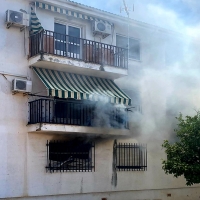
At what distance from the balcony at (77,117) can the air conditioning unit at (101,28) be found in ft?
8.68

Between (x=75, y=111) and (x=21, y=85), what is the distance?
2.29 m

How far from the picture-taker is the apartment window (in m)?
13.8

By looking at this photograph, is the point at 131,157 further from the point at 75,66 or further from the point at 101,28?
the point at 101,28

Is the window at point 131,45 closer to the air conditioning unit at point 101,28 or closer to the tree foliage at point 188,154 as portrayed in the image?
the air conditioning unit at point 101,28

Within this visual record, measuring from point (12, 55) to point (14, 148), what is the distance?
293cm

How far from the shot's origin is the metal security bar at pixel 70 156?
13.1 metres

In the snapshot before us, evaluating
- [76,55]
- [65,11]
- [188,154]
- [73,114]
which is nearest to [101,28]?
[76,55]

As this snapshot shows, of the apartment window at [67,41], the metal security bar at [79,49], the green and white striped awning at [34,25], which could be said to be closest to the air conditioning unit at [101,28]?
the metal security bar at [79,49]

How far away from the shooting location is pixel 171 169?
1177cm

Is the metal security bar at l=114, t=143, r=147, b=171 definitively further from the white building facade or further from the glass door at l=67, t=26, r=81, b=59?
the glass door at l=67, t=26, r=81, b=59

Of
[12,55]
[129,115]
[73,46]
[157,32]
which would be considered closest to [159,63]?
[157,32]

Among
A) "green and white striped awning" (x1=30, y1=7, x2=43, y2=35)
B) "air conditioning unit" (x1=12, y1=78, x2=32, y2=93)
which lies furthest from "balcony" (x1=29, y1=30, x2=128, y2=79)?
"air conditioning unit" (x1=12, y1=78, x2=32, y2=93)

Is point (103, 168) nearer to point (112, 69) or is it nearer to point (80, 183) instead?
point (80, 183)

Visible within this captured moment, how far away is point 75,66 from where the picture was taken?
13.2m
